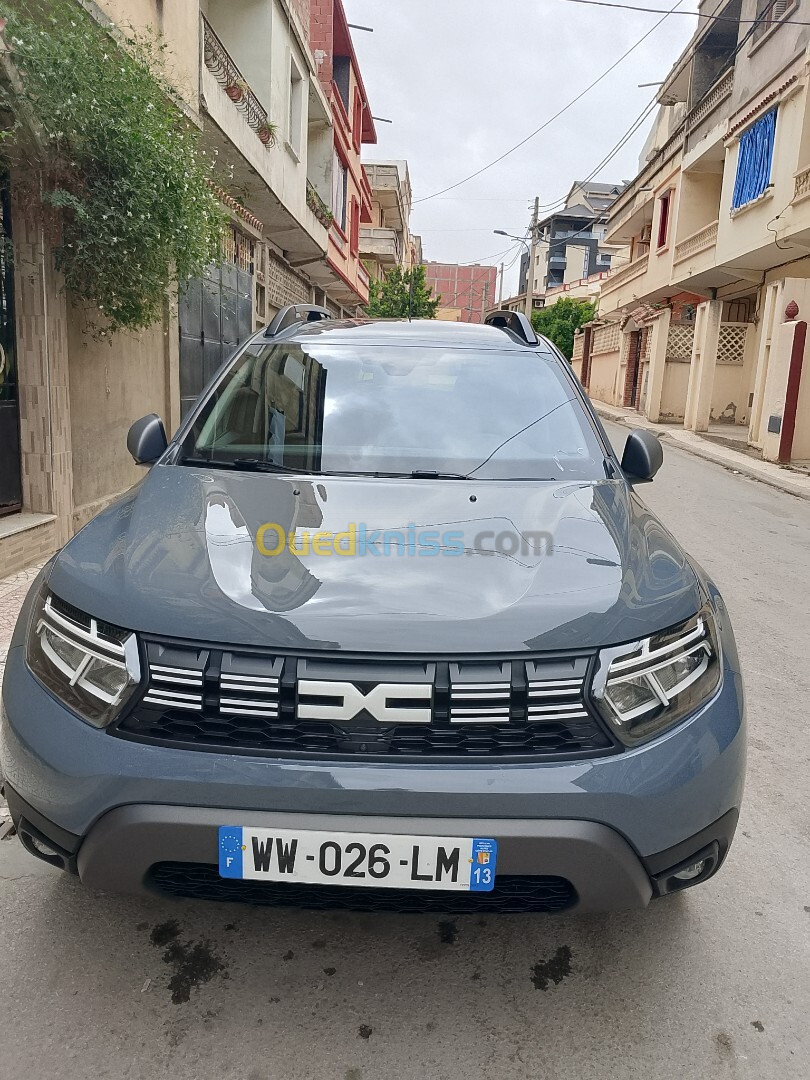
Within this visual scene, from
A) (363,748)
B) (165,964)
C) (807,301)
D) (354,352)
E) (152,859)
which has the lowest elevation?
(165,964)

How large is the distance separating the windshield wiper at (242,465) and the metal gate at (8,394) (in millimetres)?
3659

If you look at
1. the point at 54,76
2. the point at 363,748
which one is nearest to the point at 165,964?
the point at 363,748

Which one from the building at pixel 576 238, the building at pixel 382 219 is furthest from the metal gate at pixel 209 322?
the building at pixel 576 238

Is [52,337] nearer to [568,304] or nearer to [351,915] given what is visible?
[351,915]

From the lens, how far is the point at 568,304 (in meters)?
47.7

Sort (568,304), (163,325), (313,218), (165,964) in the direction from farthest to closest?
(568,304)
(313,218)
(163,325)
(165,964)

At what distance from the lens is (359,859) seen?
165 cm

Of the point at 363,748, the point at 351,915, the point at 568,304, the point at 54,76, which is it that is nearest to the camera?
the point at 363,748

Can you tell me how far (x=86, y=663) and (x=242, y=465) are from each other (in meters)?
1.02

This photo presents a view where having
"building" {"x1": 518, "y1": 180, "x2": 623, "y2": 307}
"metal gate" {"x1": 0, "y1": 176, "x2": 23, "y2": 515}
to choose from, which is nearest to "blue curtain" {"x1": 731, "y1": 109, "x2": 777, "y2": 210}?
"metal gate" {"x1": 0, "y1": 176, "x2": 23, "y2": 515}

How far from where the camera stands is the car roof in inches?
130

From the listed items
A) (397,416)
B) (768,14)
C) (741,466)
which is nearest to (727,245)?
(768,14)

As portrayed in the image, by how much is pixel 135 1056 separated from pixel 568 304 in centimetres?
4924

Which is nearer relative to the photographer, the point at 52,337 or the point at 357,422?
the point at 357,422
